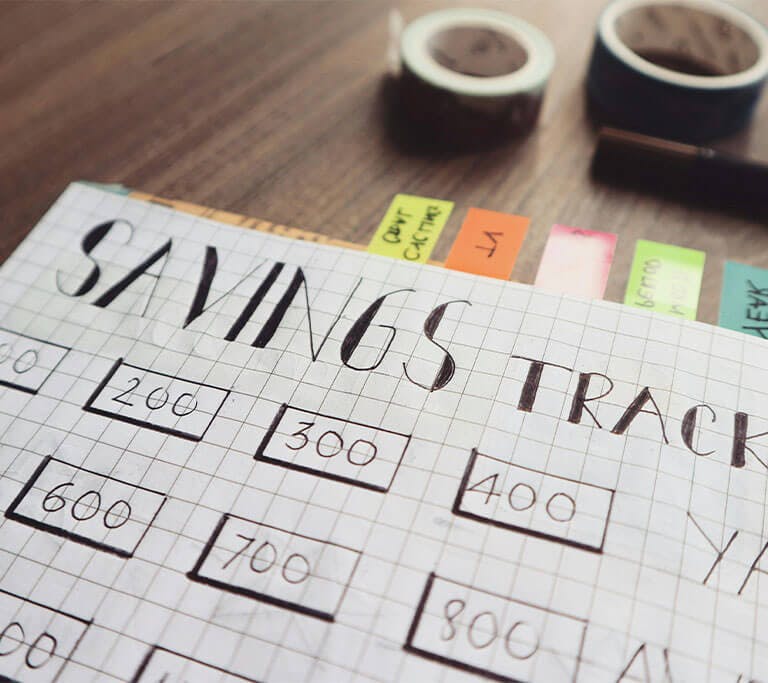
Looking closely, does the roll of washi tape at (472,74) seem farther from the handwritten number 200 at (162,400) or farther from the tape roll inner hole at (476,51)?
the handwritten number 200 at (162,400)

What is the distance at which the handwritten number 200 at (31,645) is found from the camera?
30 centimetres

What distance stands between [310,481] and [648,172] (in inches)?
12.5

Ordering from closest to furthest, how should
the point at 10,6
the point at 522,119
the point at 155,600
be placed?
the point at 155,600 < the point at 522,119 < the point at 10,6

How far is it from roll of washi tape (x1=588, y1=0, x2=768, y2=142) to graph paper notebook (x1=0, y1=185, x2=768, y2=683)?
0.17m

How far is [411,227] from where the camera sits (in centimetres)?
47

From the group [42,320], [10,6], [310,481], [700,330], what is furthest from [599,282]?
[10,6]

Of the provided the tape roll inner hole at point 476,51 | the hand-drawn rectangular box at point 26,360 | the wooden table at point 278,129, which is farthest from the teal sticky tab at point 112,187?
the tape roll inner hole at point 476,51

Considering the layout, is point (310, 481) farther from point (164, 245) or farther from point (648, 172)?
point (648, 172)

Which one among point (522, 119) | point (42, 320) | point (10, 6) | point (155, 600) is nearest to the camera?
point (155, 600)

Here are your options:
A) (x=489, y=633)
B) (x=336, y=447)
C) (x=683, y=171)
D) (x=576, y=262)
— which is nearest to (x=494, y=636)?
(x=489, y=633)

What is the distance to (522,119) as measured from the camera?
523mm

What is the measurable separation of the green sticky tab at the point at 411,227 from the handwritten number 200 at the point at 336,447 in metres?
0.14

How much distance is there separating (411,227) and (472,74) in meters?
0.15

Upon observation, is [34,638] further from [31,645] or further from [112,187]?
[112,187]
